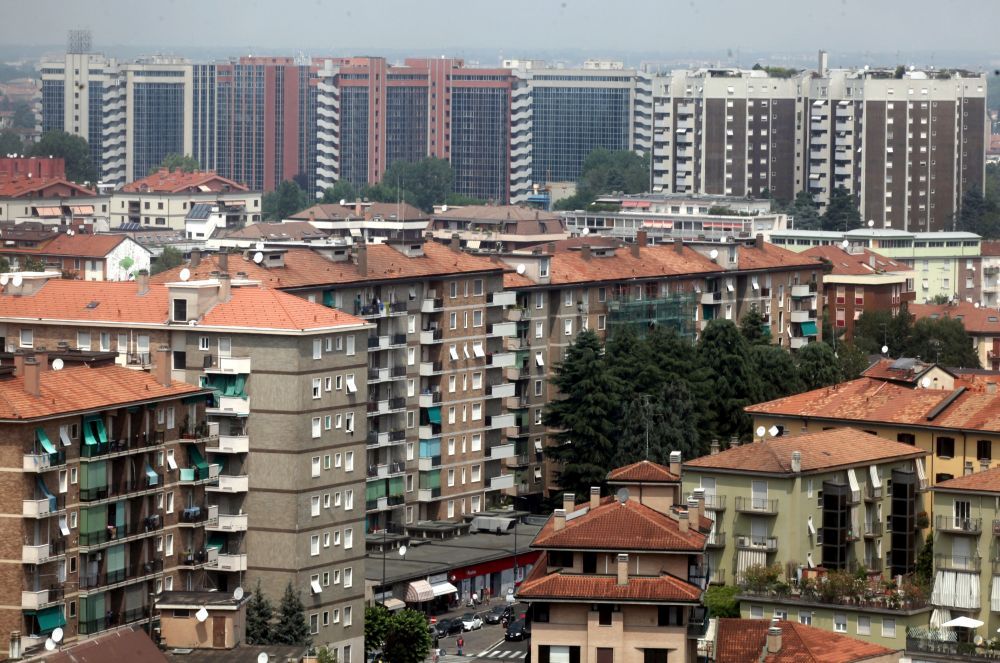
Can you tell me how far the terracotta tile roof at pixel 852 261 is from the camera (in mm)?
166625

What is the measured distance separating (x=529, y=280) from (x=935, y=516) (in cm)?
4348

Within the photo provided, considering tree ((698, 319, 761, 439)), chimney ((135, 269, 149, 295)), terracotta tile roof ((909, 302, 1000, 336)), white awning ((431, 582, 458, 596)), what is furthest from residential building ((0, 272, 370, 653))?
terracotta tile roof ((909, 302, 1000, 336))

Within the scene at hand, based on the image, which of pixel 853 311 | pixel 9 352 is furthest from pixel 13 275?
pixel 853 311

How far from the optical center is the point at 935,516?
83375 mm

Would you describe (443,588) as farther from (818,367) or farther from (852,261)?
(852,261)

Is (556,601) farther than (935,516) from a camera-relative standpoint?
No

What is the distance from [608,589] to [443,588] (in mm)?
32329

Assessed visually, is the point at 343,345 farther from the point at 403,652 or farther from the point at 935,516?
the point at 935,516

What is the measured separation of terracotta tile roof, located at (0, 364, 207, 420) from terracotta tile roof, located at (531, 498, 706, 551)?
16796 mm

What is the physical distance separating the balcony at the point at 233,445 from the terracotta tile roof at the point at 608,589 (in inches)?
916

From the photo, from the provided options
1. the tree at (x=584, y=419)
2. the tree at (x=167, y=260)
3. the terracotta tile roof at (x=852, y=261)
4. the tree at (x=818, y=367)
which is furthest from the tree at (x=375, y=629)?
the tree at (x=167, y=260)

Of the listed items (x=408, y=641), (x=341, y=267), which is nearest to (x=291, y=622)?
(x=408, y=641)

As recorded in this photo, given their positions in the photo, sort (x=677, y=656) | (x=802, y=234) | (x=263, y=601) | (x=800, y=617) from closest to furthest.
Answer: (x=677, y=656) < (x=800, y=617) < (x=263, y=601) < (x=802, y=234)

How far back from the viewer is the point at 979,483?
83.0 meters
